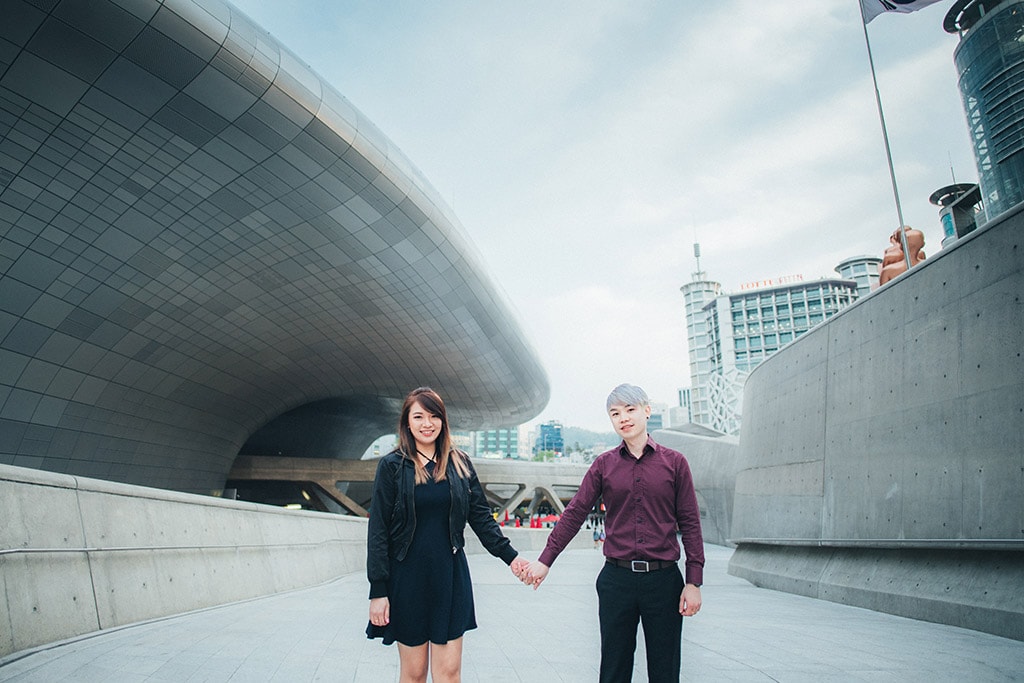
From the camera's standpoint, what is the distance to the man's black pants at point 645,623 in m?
2.82

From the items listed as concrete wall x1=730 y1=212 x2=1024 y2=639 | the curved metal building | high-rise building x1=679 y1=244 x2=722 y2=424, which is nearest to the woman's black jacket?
concrete wall x1=730 y1=212 x2=1024 y2=639

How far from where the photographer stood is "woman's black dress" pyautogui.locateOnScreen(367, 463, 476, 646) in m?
2.69

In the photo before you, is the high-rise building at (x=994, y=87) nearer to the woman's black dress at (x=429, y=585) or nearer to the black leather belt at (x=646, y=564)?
the black leather belt at (x=646, y=564)

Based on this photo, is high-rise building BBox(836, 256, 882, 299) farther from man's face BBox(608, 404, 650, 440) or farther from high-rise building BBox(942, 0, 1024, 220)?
man's face BBox(608, 404, 650, 440)

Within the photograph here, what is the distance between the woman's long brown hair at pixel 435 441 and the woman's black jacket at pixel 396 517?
3 centimetres

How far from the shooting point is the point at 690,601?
Answer: 9.21 ft

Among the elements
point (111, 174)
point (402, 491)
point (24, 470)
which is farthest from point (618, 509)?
point (111, 174)

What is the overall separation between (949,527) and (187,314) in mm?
20604

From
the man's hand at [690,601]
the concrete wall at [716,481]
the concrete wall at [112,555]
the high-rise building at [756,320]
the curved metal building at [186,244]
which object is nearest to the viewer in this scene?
the man's hand at [690,601]

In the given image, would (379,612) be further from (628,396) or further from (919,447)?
(919,447)

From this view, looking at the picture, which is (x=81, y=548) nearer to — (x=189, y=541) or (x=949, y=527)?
(x=189, y=541)

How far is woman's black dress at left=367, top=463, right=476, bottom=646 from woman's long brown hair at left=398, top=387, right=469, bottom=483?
0.07 metres

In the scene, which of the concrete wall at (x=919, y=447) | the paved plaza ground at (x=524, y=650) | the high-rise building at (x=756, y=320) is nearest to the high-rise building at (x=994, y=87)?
the concrete wall at (x=919, y=447)

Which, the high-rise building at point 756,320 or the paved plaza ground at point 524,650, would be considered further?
the high-rise building at point 756,320
